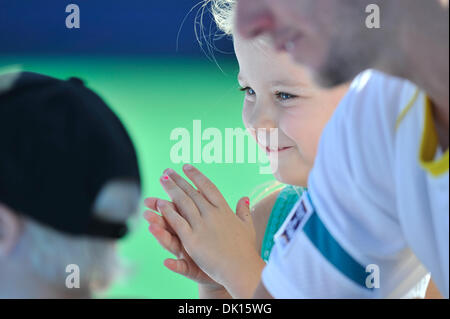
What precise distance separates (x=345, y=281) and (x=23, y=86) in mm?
511

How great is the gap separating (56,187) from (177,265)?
40 cm

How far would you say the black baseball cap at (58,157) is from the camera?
0.71m

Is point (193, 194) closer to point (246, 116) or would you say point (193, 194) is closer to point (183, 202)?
point (183, 202)

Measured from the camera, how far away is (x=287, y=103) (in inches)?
47.8

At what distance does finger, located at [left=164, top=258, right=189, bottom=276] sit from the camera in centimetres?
105

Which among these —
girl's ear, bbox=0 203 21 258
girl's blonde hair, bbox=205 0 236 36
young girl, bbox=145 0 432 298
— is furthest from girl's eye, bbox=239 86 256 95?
girl's ear, bbox=0 203 21 258

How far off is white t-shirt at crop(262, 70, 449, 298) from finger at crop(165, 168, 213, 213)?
225 millimetres

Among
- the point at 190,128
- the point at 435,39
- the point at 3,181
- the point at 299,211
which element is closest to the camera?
the point at 435,39

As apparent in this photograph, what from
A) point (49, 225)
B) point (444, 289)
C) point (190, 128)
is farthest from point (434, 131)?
point (190, 128)

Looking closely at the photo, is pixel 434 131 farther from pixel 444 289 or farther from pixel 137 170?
pixel 137 170

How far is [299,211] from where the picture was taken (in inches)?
34.2
